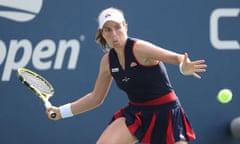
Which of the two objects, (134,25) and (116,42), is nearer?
(116,42)

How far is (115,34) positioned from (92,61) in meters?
1.38

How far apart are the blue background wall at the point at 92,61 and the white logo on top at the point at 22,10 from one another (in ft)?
0.08

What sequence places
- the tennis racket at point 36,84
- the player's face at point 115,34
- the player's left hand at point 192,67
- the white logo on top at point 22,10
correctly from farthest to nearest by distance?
1. the white logo on top at point 22,10
2. the tennis racket at point 36,84
3. the player's face at point 115,34
4. the player's left hand at point 192,67

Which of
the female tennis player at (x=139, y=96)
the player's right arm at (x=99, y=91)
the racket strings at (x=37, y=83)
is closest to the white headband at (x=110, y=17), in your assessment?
the female tennis player at (x=139, y=96)

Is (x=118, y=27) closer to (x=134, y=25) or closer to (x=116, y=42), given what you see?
(x=116, y=42)

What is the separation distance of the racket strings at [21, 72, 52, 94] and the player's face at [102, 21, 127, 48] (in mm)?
671

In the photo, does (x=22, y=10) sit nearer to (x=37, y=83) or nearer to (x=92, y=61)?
(x=92, y=61)

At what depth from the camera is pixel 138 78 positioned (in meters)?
3.53

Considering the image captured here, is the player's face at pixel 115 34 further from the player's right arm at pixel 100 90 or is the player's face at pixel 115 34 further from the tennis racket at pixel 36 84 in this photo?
the tennis racket at pixel 36 84

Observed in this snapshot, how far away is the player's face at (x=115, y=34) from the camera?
3514 mm

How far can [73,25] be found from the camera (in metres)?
4.88

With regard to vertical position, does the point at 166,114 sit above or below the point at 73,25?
below

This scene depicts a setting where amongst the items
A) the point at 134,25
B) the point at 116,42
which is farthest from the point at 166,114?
the point at 134,25

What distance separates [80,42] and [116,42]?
141cm
